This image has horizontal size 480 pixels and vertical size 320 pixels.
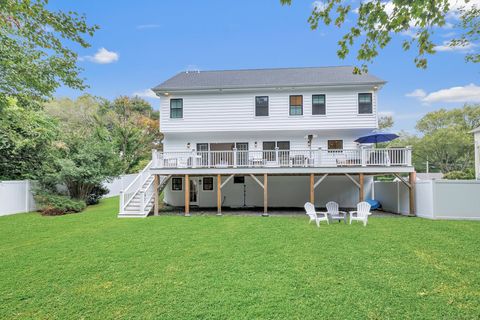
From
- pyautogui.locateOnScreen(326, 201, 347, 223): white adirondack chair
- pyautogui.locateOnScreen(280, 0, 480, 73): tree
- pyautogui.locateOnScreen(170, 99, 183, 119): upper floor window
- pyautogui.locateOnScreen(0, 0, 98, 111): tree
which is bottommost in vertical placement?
pyautogui.locateOnScreen(326, 201, 347, 223): white adirondack chair

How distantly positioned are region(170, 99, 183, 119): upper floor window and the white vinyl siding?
8.3 inches

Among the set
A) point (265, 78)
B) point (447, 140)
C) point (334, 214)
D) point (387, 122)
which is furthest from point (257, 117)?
point (447, 140)

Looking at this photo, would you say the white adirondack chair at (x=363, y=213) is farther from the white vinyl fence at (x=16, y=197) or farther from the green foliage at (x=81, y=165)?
the white vinyl fence at (x=16, y=197)

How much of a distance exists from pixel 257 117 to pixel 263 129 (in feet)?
2.54

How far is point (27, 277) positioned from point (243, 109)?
→ 1196cm

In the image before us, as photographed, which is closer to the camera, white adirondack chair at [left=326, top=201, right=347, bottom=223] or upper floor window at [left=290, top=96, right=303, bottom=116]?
white adirondack chair at [left=326, top=201, right=347, bottom=223]

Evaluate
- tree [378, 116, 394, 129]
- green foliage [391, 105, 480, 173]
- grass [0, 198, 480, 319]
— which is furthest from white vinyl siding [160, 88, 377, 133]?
green foliage [391, 105, 480, 173]

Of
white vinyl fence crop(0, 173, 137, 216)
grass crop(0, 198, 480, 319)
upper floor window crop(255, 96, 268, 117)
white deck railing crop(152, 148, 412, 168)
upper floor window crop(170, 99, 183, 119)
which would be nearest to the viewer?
grass crop(0, 198, 480, 319)

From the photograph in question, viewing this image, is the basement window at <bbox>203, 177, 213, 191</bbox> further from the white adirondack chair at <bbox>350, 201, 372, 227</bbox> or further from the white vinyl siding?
the white adirondack chair at <bbox>350, 201, 372, 227</bbox>

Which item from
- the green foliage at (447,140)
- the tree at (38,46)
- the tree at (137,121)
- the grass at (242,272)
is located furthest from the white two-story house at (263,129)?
the green foliage at (447,140)

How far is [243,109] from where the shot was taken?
15023 millimetres

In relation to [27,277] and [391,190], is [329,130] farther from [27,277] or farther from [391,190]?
[27,277]

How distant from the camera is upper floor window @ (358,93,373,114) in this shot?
14359mm

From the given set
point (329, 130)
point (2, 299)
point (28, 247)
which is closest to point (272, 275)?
point (2, 299)
